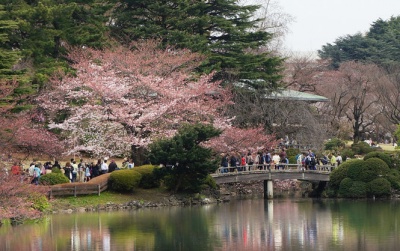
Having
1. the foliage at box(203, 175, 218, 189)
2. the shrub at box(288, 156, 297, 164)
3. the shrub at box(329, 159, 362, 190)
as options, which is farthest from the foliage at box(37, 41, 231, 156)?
the shrub at box(329, 159, 362, 190)

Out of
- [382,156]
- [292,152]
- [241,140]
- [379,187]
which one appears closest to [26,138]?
[241,140]

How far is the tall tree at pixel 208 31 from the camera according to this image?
51781 mm

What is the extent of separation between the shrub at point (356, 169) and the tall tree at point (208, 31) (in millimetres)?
10302

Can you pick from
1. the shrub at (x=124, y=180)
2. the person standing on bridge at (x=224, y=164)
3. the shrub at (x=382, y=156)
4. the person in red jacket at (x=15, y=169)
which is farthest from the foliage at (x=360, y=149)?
the person in red jacket at (x=15, y=169)

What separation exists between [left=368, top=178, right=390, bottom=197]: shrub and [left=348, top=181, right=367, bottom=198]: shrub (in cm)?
27

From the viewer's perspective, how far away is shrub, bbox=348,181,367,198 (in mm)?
43969

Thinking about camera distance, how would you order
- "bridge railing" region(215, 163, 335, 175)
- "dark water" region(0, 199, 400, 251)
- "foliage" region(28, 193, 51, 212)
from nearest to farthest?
"dark water" region(0, 199, 400, 251) → "foliage" region(28, 193, 51, 212) → "bridge railing" region(215, 163, 335, 175)

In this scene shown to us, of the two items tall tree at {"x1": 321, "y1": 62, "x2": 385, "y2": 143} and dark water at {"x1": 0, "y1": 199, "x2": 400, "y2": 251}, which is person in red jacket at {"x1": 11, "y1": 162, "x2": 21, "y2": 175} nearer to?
dark water at {"x1": 0, "y1": 199, "x2": 400, "y2": 251}

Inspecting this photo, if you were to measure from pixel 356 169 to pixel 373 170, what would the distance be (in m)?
0.88

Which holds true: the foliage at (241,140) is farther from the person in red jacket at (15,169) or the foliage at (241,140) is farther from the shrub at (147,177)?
the person in red jacket at (15,169)

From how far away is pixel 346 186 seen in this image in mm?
44562

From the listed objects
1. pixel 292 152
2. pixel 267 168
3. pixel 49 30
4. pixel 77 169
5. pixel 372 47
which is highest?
pixel 372 47

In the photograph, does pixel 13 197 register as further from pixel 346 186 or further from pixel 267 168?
pixel 346 186

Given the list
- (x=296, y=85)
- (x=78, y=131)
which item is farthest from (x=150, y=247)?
(x=296, y=85)
